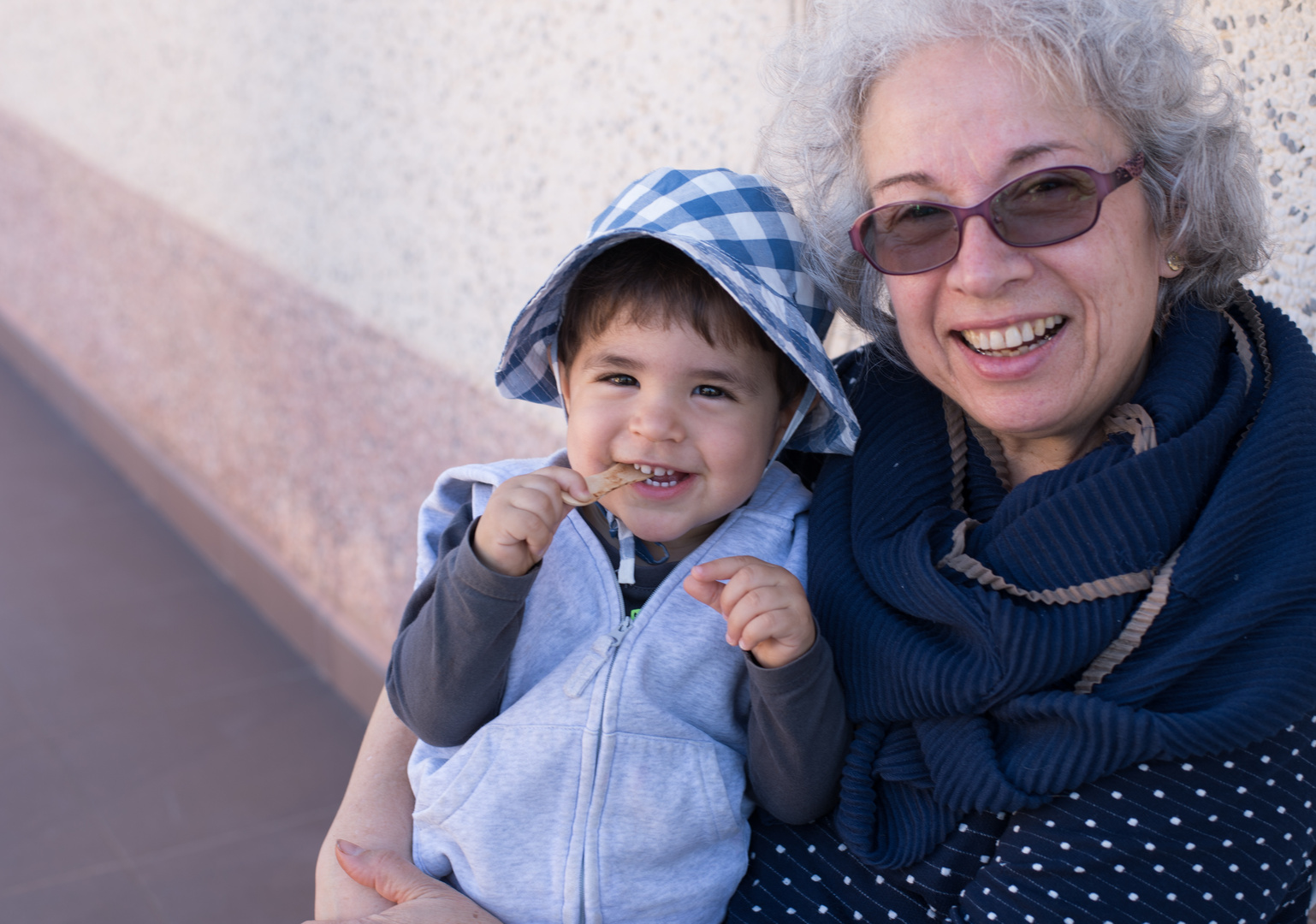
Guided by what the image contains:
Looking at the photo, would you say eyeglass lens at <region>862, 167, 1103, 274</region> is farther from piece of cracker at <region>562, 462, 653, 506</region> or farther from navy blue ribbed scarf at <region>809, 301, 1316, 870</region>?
piece of cracker at <region>562, 462, 653, 506</region>

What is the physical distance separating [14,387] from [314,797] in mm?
4667

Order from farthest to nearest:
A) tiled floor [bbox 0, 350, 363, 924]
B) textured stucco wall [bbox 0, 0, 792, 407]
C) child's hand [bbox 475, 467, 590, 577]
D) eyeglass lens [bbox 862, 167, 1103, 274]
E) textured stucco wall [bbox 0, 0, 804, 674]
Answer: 1. tiled floor [bbox 0, 350, 363, 924]
2. textured stucco wall [bbox 0, 0, 804, 674]
3. textured stucco wall [bbox 0, 0, 792, 407]
4. child's hand [bbox 475, 467, 590, 577]
5. eyeglass lens [bbox 862, 167, 1103, 274]

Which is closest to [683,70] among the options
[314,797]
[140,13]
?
[314,797]

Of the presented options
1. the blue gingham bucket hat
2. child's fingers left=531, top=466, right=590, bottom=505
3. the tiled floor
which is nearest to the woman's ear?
the blue gingham bucket hat

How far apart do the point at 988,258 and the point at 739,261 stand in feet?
1.17

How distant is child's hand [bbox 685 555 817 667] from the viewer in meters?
1.44

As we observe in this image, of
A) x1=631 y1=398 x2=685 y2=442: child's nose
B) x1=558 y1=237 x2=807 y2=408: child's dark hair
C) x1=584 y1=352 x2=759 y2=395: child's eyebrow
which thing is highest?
x1=558 y1=237 x2=807 y2=408: child's dark hair

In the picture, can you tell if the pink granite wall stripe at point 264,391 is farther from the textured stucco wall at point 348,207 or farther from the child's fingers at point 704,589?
the child's fingers at point 704,589

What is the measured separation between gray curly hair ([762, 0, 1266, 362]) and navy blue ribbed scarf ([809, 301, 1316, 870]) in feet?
0.34

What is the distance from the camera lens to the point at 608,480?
1.60m

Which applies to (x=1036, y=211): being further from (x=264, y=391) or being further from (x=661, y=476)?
(x=264, y=391)

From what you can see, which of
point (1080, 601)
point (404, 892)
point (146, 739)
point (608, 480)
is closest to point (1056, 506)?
point (1080, 601)

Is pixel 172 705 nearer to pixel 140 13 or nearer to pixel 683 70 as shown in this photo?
pixel 683 70

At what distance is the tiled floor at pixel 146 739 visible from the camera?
3232 mm
